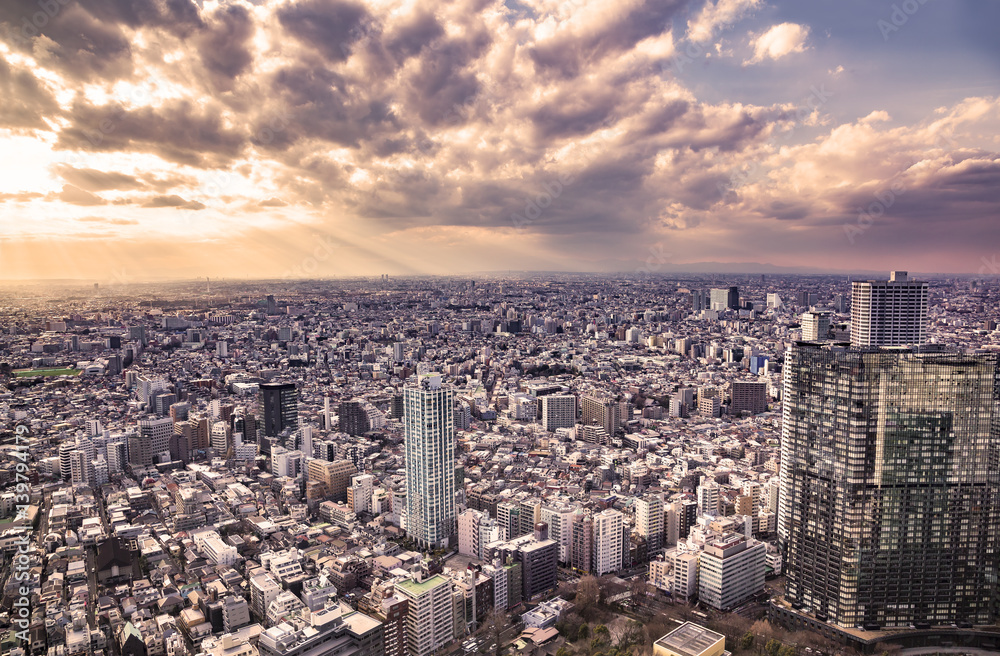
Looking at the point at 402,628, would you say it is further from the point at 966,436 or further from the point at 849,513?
the point at 966,436

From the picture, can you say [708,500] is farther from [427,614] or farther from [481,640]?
[427,614]

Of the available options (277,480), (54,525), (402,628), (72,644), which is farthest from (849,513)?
(54,525)

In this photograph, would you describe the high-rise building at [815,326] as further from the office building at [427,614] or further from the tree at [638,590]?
the office building at [427,614]

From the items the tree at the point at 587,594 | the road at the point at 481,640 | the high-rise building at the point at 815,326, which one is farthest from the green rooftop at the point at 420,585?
the high-rise building at the point at 815,326

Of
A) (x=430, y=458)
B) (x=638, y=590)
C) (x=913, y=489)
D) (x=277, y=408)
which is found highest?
(x=913, y=489)

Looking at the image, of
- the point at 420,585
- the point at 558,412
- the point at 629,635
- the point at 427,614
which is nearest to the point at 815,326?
the point at 558,412

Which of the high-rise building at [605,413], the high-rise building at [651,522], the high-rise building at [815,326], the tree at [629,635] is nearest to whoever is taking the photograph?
the tree at [629,635]
